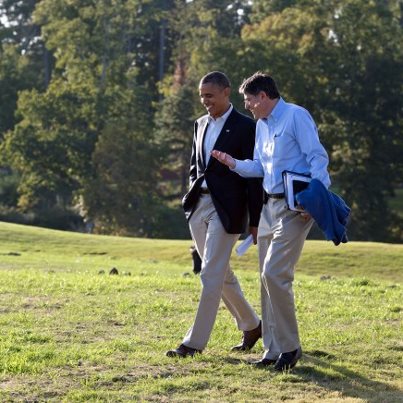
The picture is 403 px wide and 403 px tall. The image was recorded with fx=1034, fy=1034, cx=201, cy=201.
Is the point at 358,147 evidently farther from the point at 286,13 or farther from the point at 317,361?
the point at 317,361

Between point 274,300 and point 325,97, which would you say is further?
point 325,97

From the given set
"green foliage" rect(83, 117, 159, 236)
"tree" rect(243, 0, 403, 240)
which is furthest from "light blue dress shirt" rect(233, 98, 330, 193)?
"green foliage" rect(83, 117, 159, 236)

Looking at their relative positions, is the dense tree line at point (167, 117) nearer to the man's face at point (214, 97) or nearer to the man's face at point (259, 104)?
the man's face at point (214, 97)

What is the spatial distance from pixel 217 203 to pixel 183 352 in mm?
1324

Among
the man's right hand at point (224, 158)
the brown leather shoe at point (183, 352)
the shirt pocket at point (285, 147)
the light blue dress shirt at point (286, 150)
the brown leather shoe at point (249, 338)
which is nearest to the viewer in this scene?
the light blue dress shirt at point (286, 150)

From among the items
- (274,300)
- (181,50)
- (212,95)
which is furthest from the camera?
(181,50)

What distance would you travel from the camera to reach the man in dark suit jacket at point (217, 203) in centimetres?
895

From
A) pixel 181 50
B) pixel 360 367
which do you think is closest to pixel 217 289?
pixel 360 367

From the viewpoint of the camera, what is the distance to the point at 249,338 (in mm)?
9430

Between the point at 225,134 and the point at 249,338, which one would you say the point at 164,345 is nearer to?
the point at 249,338

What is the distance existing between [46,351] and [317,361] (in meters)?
2.33

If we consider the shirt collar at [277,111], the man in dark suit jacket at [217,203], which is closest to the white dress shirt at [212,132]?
the man in dark suit jacket at [217,203]

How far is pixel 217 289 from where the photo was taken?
8.98 metres

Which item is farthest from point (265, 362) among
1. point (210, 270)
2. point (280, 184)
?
point (280, 184)
